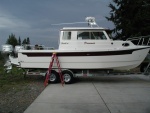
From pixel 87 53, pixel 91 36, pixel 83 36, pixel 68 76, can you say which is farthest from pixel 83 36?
pixel 68 76

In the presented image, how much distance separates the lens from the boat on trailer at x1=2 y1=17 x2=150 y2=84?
14047 mm

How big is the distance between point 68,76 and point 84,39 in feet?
7.11

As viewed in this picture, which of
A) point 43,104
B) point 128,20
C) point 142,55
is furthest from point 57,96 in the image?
point 128,20

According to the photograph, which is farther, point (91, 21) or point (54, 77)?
point (91, 21)

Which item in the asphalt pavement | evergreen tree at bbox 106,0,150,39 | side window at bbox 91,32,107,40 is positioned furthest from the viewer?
evergreen tree at bbox 106,0,150,39

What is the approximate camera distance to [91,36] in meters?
14.6

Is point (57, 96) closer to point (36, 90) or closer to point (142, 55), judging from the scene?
point (36, 90)

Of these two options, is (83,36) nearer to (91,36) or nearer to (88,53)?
(91,36)

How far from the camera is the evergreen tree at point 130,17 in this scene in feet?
86.2

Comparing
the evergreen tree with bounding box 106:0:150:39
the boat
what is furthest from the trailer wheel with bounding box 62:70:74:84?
the evergreen tree with bounding box 106:0:150:39

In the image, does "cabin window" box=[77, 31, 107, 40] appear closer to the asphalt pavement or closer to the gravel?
the asphalt pavement

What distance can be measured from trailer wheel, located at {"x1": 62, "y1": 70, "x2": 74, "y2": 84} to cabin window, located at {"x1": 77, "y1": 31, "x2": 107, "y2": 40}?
196 centimetres

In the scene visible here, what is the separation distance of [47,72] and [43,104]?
215 inches

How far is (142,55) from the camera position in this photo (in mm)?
14125
